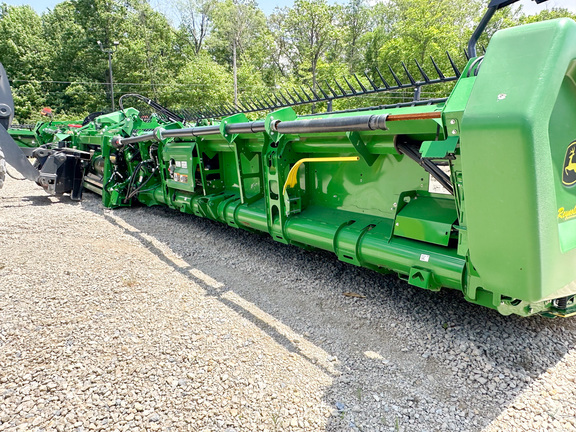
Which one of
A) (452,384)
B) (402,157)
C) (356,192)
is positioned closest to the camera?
(452,384)

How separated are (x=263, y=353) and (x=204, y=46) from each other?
37.0m

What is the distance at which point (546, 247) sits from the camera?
5.41ft

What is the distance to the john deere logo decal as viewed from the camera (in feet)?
5.84

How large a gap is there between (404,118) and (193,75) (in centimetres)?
2471

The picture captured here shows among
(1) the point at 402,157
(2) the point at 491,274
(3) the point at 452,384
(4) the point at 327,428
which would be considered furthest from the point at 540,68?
(4) the point at 327,428

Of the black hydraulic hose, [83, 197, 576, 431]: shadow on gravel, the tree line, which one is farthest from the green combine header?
the tree line

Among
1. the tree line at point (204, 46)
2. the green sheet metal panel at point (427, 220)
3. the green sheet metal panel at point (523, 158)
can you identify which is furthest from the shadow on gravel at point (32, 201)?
the tree line at point (204, 46)

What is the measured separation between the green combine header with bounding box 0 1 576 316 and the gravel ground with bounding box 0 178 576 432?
35cm

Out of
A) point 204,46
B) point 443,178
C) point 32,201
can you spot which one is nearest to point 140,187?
point 32,201

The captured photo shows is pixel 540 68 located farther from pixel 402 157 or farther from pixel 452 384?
pixel 452 384

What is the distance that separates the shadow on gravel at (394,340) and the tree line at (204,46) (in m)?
20.5

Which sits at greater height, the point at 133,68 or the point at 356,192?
the point at 133,68

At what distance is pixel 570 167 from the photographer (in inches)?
71.5

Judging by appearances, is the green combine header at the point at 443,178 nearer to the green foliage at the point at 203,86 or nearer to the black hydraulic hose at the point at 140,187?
the black hydraulic hose at the point at 140,187
